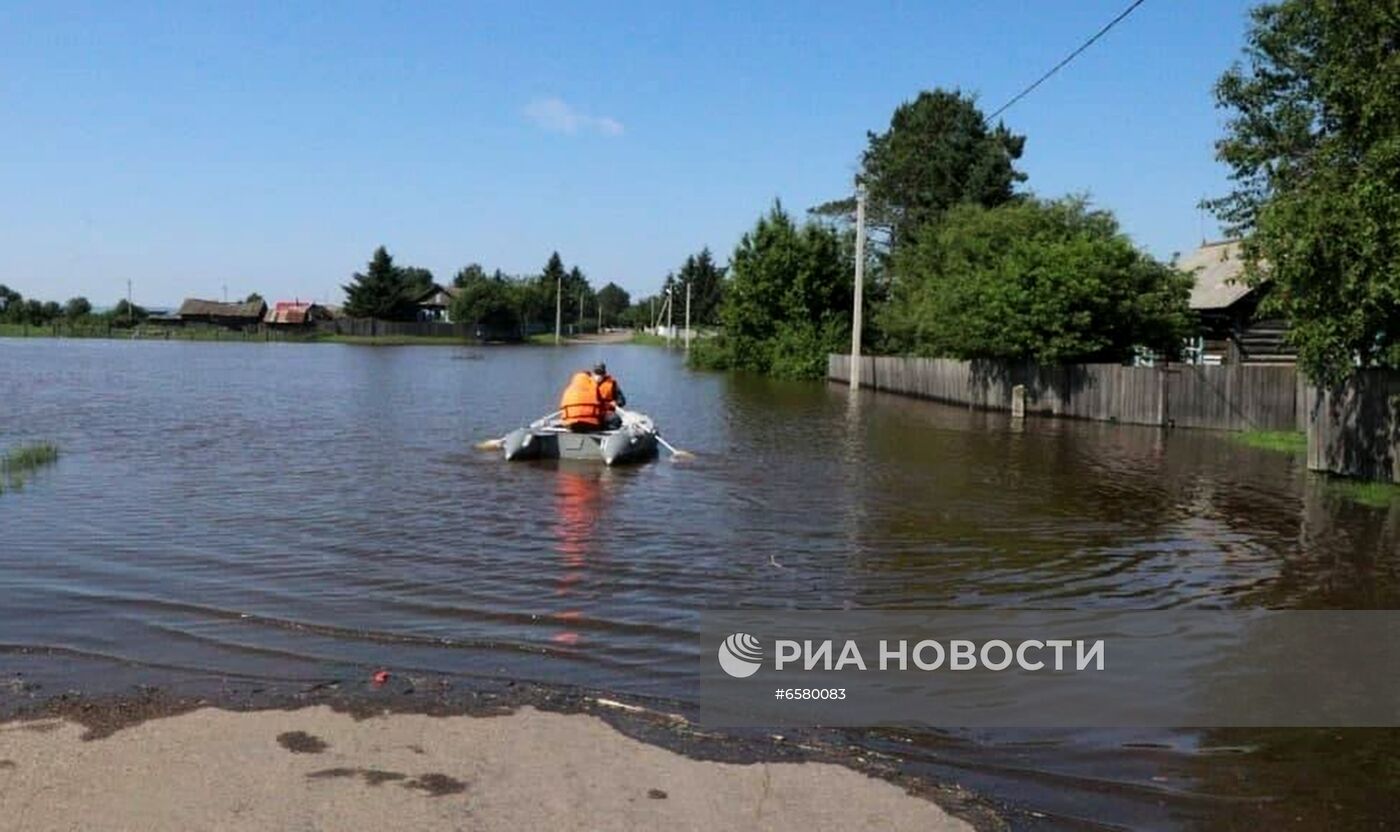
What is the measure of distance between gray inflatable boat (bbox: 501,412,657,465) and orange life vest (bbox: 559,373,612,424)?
0.27 m

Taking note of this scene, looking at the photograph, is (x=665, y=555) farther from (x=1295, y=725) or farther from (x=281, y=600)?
(x=1295, y=725)

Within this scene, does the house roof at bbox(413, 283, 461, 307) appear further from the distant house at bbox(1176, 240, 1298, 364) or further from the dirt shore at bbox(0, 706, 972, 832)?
the dirt shore at bbox(0, 706, 972, 832)

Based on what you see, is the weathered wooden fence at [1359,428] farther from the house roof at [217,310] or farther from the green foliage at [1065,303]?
the house roof at [217,310]

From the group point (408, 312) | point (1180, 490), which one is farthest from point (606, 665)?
point (408, 312)

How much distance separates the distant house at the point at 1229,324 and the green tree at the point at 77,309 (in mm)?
127125

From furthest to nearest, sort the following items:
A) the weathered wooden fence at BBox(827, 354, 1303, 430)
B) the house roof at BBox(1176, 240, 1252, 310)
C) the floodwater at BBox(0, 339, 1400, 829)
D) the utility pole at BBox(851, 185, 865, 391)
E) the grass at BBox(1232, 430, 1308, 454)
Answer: the utility pole at BBox(851, 185, 865, 391) → the house roof at BBox(1176, 240, 1252, 310) → the weathered wooden fence at BBox(827, 354, 1303, 430) → the grass at BBox(1232, 430, 1308, 454) → the floodwater at BBox(0, 339, 1400, 829)

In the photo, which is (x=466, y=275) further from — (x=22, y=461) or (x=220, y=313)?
(x=22, y=461)

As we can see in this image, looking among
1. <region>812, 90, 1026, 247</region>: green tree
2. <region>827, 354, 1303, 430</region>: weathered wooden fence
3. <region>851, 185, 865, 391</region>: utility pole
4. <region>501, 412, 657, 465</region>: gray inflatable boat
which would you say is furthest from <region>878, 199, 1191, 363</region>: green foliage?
<region>812, 90, 1026, 247</region>: green tree

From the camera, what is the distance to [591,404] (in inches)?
877

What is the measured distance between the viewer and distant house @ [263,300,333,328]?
461 ft

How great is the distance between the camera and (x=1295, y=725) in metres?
7.22

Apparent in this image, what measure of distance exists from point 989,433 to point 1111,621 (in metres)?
20.3

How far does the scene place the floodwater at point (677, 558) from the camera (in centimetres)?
670

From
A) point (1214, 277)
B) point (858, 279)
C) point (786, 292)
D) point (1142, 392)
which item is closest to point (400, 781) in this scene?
point (1142, 392)
